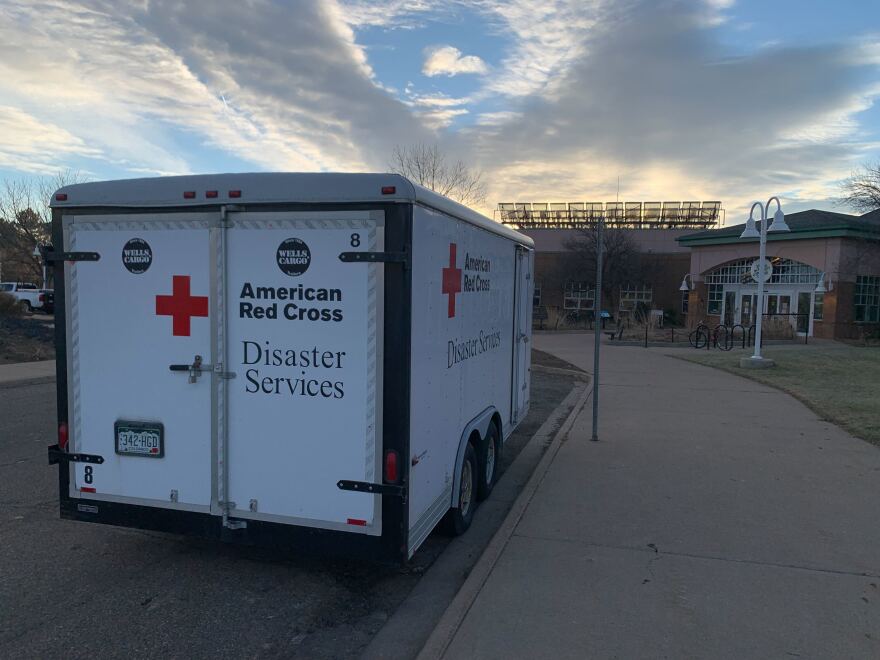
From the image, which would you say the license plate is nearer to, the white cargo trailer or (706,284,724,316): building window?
the white cargo trailer

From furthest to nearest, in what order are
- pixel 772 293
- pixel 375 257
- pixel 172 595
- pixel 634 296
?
pixel 634 296
pixel 772 293
pixel 172 595
pixel 375 257

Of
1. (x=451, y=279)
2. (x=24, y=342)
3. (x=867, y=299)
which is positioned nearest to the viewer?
(x=451, y=279)

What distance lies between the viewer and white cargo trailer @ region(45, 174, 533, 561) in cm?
374

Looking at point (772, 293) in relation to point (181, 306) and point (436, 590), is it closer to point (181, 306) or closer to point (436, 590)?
point (436, 590)

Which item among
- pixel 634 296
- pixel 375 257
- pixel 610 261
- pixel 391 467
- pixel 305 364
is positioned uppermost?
pixel 610 261

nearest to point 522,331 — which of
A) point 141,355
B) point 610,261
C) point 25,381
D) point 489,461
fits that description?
point 489,461

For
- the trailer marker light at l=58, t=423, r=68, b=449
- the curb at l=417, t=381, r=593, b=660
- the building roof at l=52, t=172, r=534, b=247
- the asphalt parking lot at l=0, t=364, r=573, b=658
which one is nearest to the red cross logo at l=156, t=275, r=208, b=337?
the building roof at l=52, t=172, r=534, b=247

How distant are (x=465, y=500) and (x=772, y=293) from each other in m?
31.4

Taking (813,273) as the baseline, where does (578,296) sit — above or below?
below

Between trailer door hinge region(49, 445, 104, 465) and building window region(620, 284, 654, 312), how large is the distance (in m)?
43.7

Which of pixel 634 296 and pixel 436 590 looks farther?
pixel 634 296

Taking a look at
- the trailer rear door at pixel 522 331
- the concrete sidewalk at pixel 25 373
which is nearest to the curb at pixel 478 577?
the trailer rear door at pixel 522 331

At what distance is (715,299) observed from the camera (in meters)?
35.8

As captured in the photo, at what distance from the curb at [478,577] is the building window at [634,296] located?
134 feet
